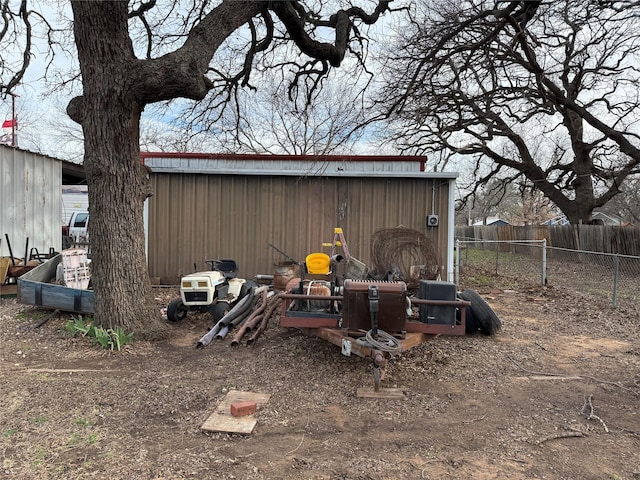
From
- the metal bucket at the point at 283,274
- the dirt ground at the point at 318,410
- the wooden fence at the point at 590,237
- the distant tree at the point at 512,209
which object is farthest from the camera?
the distant tree at the point at 512,209

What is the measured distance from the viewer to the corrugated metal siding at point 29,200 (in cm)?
902

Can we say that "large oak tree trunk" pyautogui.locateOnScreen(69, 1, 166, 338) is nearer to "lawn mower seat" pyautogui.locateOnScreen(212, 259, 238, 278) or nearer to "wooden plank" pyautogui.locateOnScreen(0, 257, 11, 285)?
"lawn mower seat" pyautogui.locateOnScreen(212, 259, 238, 278)

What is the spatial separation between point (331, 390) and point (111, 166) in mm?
3565

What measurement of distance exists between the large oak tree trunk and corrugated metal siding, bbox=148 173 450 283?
409 centimetres

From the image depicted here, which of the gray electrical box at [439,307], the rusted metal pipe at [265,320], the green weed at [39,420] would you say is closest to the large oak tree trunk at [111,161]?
the rusted metal pipe at [265,320]

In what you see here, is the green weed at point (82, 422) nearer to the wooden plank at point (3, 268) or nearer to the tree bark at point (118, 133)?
the tree bark at point (118, 133)

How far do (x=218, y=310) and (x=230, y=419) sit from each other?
2.86 m

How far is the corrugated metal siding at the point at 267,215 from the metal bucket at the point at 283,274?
1221mm

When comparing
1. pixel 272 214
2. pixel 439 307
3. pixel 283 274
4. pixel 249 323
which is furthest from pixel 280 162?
pixel 439 307

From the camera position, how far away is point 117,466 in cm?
249

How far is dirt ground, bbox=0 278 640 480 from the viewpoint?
2.55 metres

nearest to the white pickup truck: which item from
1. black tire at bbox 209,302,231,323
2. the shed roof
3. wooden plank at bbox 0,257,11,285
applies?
the shed roof

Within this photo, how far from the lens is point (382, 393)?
3637 mm

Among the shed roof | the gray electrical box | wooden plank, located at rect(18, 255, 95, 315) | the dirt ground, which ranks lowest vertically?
the dirt ground
